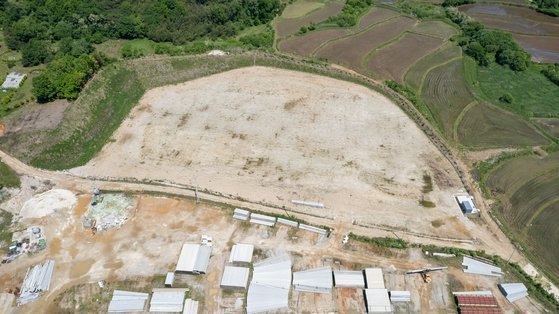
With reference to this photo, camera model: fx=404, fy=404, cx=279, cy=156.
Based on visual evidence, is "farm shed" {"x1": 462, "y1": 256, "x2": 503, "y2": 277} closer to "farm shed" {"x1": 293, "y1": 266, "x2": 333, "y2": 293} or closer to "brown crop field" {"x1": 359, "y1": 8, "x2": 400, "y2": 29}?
"farm shed" {"x1": 293, "y1": 266, "x2": 333, "y2": 293}

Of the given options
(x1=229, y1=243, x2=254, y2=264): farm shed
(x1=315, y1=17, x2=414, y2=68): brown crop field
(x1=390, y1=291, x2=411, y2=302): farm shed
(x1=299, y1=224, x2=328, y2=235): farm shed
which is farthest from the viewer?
(x1=315, y1=17, x2=414, y2=68): brown crop field

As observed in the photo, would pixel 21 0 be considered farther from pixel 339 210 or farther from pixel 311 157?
pixel 339 210

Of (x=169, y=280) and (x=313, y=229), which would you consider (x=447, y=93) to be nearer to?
(x=313, y=229)

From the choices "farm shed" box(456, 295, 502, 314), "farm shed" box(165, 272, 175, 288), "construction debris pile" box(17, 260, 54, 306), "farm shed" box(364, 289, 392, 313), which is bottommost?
"construction debris pile" box(17, 260, 54, 306)

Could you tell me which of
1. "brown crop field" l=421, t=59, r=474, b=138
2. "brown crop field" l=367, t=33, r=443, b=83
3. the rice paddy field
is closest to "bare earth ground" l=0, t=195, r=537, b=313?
"brown crop field" l=421, t=59, r=474, b=138

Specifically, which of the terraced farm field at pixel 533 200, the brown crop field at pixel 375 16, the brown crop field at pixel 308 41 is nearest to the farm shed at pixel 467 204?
the terraced farm field at pixel 533 200

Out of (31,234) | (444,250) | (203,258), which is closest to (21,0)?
(31,234)

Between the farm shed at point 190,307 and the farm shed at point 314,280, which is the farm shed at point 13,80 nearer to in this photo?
the farm shed at point 190,307

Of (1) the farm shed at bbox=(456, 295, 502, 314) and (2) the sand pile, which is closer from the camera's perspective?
(1) the farm shed at bbox=(456, 295, 502, 314)
